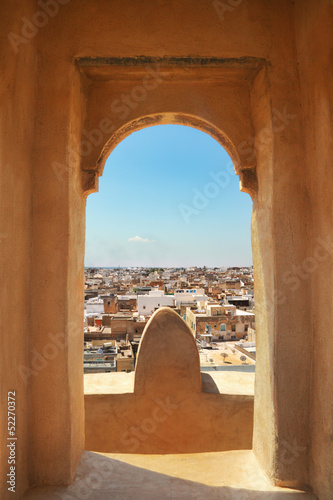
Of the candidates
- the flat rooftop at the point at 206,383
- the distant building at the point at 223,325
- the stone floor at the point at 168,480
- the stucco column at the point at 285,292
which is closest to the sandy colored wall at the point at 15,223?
the stone floor at the point at 168,480

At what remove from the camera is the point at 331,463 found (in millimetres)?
2277

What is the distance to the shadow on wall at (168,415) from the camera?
387 cm

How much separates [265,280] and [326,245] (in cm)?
60

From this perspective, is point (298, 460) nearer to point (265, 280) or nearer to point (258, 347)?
point (258, 347)

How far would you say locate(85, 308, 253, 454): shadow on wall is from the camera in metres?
3.87

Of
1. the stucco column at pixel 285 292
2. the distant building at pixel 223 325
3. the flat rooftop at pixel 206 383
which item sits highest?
the stucco column at pixel 285 292

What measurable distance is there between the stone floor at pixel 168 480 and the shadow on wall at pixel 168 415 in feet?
2.46

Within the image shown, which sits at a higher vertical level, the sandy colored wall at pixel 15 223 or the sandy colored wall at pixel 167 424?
the sandy colored wall at pixel 15 223

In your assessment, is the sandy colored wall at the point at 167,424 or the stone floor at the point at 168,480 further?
the sandy colored wall at the point at 167,424

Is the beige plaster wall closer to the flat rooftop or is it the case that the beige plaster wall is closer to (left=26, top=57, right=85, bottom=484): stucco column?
(left=26, top=57, right=85, bottom=484): stucco column

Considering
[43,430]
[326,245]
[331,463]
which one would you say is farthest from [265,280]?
[43,430]

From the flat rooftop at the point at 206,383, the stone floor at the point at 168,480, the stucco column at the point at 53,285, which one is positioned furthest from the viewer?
the flat rooftop at the point at 206,383

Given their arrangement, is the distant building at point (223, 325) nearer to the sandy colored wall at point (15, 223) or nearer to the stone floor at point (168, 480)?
the stone floor at point (168, 480)

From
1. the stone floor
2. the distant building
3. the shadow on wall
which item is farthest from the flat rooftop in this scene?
the distant building
